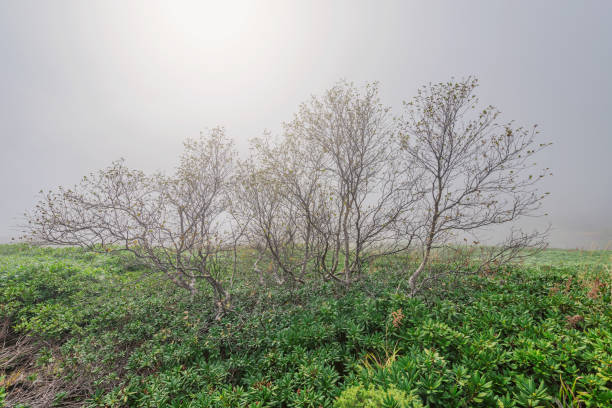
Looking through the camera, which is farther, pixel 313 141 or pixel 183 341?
pixel 313 141

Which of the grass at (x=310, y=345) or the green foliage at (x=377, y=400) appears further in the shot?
the grass at (x=310, y=345)

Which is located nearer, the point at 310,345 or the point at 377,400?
the point at 377,400

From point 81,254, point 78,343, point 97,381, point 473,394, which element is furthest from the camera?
point 81,254

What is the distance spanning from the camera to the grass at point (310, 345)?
2.81 metres

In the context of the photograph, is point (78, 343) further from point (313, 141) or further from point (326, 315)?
point (313, 141)

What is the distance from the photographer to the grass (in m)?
2.81

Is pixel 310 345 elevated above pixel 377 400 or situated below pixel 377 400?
below

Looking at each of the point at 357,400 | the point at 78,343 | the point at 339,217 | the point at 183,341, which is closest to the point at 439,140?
the point at 339,217

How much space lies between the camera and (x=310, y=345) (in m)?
4.55

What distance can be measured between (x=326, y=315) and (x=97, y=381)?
463 cm

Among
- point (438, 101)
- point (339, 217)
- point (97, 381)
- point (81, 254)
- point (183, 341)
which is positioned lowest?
point (97, 381)

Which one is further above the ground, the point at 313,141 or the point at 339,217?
the point at 313,141

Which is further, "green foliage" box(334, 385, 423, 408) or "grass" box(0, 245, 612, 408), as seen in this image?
"grass" box(0, 245, 612, 408)

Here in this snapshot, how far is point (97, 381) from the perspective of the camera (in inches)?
178
